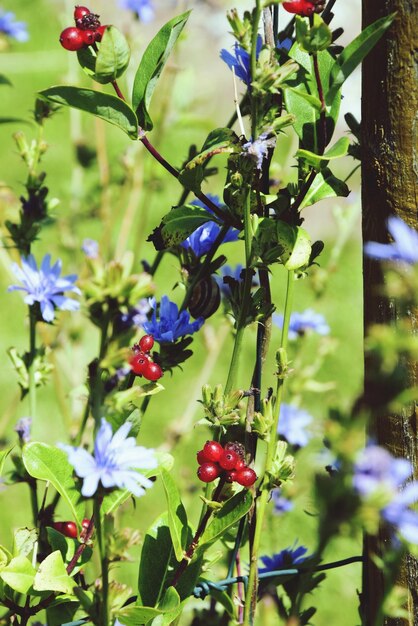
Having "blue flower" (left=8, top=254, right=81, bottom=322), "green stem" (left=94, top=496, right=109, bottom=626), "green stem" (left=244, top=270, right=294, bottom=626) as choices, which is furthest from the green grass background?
"green stem" (left=94, top=496, right=109, bottom=626)

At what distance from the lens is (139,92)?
88 centimetres

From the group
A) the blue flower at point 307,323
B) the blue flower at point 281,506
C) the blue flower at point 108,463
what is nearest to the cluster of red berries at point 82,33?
the blue flower at point 108,463

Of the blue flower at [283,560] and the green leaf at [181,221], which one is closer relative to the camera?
the green leaf at [181,221]

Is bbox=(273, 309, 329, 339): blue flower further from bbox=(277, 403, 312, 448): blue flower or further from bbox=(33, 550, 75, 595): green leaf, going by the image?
bbox=(33, 550, 75, 595): green leaf

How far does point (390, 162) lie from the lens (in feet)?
2.87

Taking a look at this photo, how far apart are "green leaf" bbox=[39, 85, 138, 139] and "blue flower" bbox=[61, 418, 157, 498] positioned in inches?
13.2

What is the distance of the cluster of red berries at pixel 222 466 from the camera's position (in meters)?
0.83

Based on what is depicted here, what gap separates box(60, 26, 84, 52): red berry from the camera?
33.0 inches

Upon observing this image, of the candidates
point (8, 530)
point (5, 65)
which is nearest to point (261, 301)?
point (8, 530)

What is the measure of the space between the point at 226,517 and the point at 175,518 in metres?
0.06

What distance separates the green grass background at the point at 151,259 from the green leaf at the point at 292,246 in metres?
0.15

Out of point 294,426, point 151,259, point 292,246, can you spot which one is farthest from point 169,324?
point 151,259

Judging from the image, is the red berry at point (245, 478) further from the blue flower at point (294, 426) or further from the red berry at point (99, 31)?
the blue flower at point (294, 426)

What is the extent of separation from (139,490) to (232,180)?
33cm
